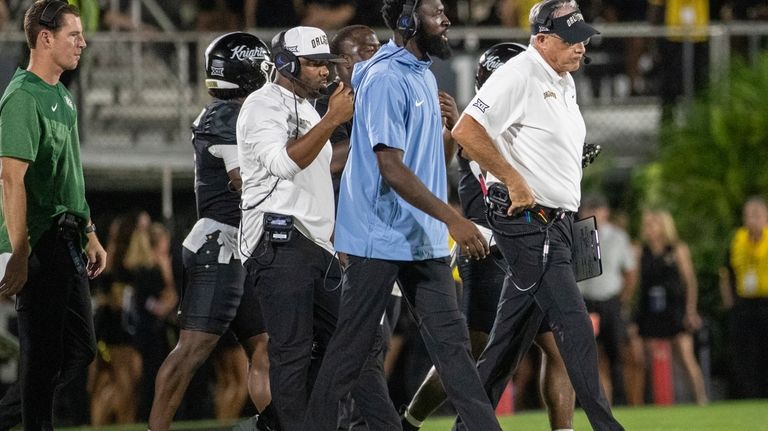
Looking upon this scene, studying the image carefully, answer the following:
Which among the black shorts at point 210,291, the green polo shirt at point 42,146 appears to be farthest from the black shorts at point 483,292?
the green polo shirt at point 42,146

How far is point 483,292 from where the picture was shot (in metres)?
8.60

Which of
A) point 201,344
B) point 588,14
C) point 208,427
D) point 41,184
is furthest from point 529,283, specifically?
point 588,14

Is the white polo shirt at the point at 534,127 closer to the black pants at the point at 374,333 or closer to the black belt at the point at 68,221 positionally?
the black pants at the point at 374,333

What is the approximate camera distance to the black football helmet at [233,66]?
845 centimetres

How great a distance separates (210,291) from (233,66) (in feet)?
4.25

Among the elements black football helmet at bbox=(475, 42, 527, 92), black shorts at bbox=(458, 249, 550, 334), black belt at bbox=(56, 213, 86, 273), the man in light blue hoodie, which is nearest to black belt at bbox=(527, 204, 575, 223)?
the man in light blue hoodie

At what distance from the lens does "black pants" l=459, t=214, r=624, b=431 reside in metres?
7.11

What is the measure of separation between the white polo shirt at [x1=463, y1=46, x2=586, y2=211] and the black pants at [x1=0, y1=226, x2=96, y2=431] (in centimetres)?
215

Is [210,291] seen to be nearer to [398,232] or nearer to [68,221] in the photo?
[68,221]

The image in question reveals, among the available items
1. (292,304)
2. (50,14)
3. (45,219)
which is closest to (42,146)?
(45,219)

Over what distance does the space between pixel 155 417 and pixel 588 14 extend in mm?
11863

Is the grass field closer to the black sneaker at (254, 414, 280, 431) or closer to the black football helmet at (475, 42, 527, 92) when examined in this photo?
the black sneaker at (254, 414, 280, 431)

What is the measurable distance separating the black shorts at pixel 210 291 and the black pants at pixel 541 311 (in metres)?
1.50

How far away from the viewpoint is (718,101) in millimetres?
16578
